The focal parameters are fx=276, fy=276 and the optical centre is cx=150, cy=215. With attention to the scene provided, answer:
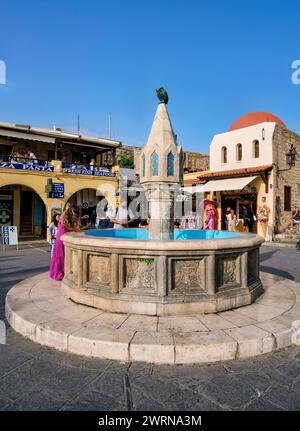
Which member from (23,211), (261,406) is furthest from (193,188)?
(261,406)

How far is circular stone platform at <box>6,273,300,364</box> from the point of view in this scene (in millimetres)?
3045

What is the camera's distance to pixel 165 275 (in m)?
3.96

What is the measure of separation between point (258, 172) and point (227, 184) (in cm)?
207

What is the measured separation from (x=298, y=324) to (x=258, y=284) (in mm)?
1357

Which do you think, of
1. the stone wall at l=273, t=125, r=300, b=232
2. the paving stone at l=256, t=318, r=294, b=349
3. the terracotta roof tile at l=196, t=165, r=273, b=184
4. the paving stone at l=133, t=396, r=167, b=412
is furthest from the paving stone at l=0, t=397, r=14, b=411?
the stone wall at l=273, t=125, r=300, b=232

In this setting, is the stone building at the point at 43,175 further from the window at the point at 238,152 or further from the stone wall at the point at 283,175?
the stone wall at the point at 283,175

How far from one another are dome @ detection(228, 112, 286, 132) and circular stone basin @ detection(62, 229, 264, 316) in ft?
66.4

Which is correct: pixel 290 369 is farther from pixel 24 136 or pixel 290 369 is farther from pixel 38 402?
pixel 24 136

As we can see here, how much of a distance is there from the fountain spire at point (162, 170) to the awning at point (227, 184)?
444 inches

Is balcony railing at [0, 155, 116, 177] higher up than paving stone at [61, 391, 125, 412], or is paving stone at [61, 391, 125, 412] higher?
balcony railing at [0, 155, 116, 177]

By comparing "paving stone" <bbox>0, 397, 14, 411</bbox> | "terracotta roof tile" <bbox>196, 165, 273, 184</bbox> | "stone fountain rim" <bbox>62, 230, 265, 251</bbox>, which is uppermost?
"terracotta roof tile" <bbox>196, 165, 273, 184</bbox>

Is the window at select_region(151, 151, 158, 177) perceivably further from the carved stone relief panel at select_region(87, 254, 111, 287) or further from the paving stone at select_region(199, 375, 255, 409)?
the paving stone at select_region(199, 375, 255, 409)

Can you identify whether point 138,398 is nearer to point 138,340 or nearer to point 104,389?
point 104,389

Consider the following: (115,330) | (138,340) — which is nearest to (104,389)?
(138,340)
